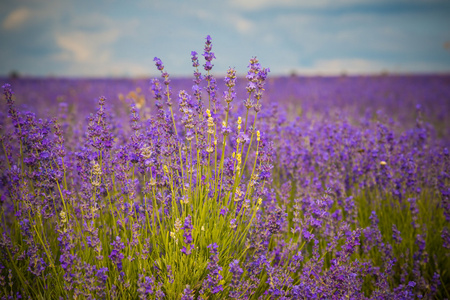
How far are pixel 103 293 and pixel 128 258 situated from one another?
0.76 ft

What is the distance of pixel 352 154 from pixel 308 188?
777 millimetres

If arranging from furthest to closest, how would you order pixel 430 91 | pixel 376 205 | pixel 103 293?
1. pixel 430 91
2. pixel 376 205
3. pixel 103 293

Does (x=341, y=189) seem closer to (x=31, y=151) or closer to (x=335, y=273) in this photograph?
(x=335, y=273)

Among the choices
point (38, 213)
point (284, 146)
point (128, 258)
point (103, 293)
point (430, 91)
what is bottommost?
point (103, 293)

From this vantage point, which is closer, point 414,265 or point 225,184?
point 225,184

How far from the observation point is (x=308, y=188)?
3.13m

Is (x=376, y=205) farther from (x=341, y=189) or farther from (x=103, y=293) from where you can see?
(x=103, y=293)

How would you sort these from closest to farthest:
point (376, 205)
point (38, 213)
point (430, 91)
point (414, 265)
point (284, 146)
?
point (38, 213) < point (414, 265) < point (376, 205) < point (284, 146) < point (430, 91)

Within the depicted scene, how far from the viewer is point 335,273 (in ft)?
6.99

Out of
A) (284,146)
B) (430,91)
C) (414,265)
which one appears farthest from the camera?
(430,91)

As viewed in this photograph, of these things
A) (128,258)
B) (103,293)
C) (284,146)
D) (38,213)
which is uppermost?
(284,146)

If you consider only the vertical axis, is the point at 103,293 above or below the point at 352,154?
below

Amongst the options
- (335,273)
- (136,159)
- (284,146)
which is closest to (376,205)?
(284,146)

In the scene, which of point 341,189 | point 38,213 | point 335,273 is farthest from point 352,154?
point 38,213
